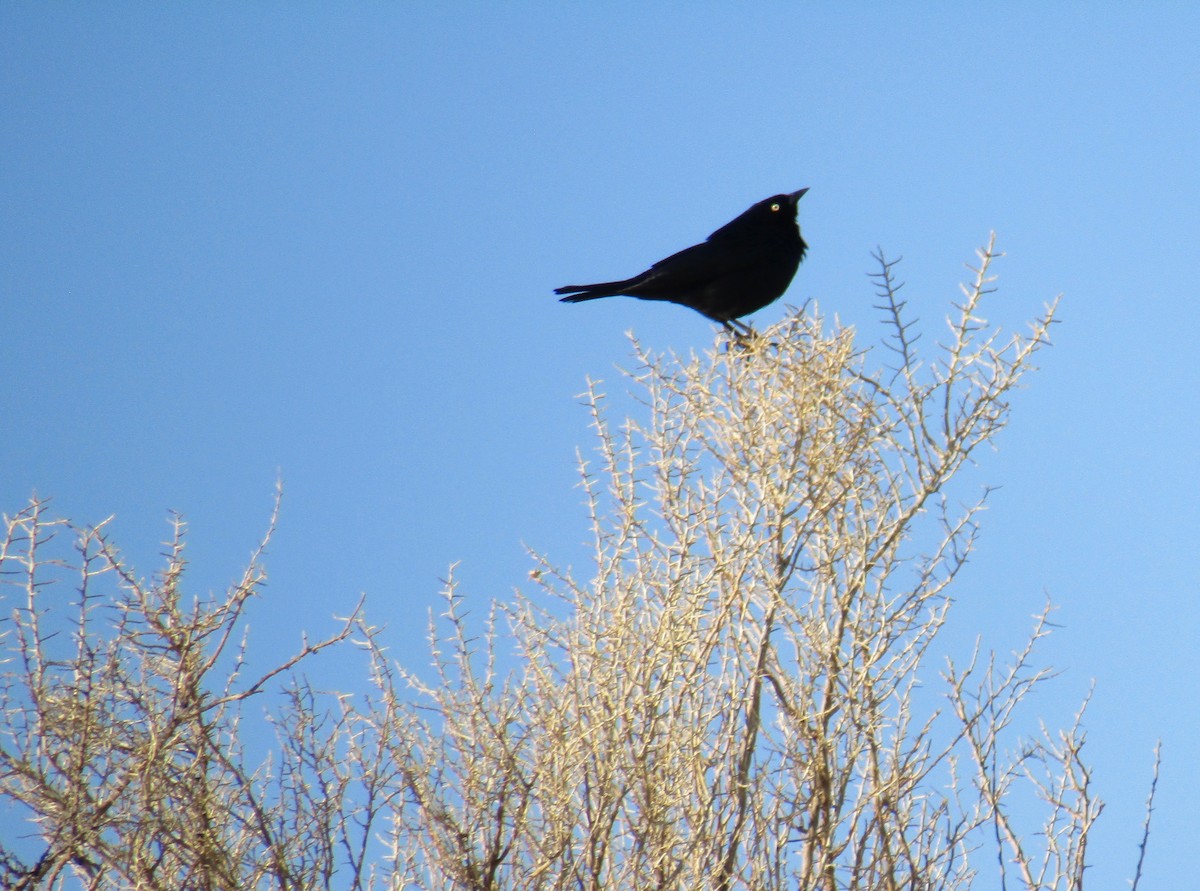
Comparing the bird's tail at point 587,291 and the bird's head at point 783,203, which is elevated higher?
the bird's head at point 783,203

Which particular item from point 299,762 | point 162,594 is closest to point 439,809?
point 299,762

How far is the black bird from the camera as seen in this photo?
7277 millimetres

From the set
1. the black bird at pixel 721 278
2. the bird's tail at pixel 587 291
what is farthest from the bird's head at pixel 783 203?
the bird's tail at pixel 587 291

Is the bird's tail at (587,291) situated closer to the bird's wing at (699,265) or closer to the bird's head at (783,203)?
the bird's wing at (699,265)

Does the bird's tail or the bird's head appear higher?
the bird's head

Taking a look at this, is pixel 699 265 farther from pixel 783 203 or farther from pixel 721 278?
pixel 783 203

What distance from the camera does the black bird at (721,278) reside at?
7277 millimetres

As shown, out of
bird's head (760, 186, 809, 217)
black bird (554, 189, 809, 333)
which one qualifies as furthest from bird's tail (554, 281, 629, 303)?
bird's head (760, 186, 809, 217)

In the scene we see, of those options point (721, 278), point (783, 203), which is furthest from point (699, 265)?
point (783, 203)

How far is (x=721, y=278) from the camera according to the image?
7305 mm

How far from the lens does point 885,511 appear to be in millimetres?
4078

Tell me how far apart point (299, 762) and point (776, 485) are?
1721 millimetres

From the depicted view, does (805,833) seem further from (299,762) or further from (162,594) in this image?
(162,594)

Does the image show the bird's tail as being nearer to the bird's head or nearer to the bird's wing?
the bird's wing
